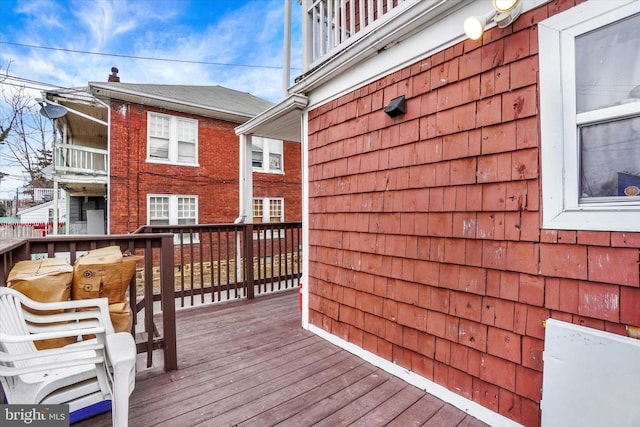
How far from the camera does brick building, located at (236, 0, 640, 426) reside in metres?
1.34

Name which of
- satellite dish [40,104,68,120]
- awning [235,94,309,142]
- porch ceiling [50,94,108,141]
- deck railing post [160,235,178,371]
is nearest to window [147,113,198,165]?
porch ceiling [50,94,108,141]

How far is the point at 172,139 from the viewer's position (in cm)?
873

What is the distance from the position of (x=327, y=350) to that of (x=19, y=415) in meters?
1.96

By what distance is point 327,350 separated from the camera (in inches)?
103

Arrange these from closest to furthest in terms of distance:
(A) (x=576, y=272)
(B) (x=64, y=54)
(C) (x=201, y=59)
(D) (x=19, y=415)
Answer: (D) (x=19, y=415) < (A) (x=576, y=272) < (B) (x=64, y=54) < (C) (x=201, y=59)

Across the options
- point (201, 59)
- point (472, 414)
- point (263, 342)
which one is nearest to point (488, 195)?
point (472, 414)

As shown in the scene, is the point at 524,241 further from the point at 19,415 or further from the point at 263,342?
the point at 19,415

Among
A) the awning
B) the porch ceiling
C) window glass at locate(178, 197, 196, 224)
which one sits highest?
the porch ceiling

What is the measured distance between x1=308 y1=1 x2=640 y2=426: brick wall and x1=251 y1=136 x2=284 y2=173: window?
8.14 m

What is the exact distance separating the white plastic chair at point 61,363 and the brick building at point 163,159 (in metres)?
5.66

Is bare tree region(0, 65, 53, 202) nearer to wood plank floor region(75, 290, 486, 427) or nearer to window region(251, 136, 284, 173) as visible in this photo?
window region(251, 136, 284, 173)

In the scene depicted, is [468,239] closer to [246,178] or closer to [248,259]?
[248,259]

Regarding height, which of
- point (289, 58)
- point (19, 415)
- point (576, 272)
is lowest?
point (19, 415)

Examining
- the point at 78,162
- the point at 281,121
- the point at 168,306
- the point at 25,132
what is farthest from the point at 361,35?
the point at 25,132
